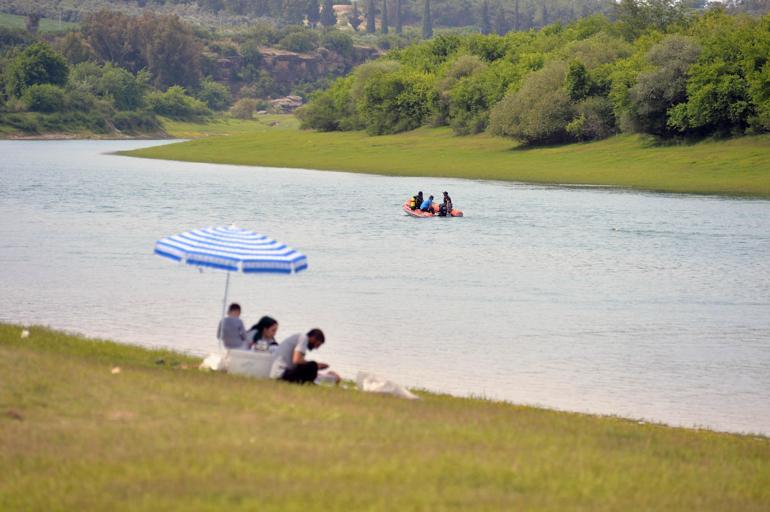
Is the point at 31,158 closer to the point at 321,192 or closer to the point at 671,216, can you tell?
the point at 321,192

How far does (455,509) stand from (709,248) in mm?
36839

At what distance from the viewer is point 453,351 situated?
2502 cm

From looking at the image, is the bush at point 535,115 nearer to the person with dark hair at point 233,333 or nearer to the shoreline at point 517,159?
the shoreline at point 517,159

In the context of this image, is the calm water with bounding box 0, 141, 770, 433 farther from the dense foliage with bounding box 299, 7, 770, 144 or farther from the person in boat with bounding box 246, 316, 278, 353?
the dense foliage with bounding box 299, 7, 770, 144

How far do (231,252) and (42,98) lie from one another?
18170 cm

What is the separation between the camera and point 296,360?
695 inches

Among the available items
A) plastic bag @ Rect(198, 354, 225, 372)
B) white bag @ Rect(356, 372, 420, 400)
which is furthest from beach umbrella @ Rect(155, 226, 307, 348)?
white bag @ Rect(356, 372, 420, 400)

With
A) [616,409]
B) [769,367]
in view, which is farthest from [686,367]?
[616,409]

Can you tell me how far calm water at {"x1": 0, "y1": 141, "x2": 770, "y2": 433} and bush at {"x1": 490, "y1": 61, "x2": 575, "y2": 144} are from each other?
3039 centimetres

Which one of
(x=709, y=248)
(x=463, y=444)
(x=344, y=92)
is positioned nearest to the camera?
(x=463, y=444)

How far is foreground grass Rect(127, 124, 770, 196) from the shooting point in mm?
79125

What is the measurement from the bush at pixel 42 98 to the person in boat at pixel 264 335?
17934cm

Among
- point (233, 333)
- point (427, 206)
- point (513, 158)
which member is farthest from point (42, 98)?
point (233, 333)

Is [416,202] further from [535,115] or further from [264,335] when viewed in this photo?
[535,115]
